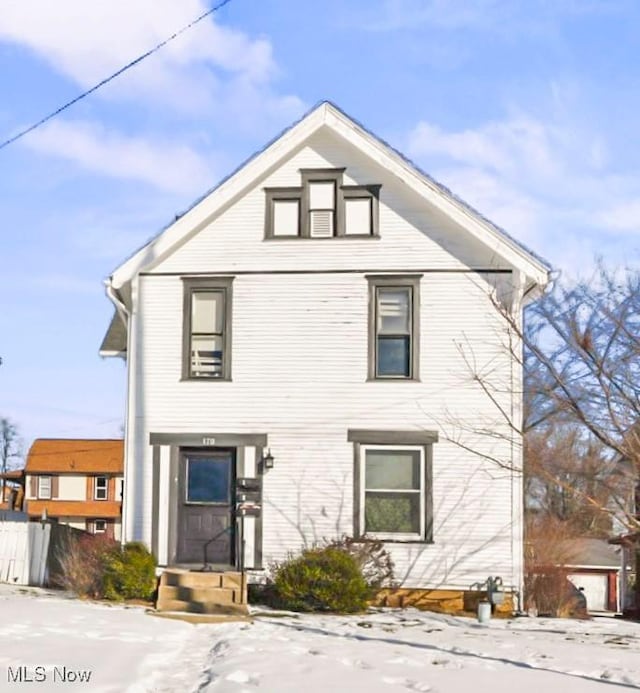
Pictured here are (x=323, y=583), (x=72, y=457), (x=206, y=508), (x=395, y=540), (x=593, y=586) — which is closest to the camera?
(x=323, y=583)

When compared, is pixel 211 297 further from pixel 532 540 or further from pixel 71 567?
pixel 532 540

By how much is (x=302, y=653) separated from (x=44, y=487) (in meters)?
48.3

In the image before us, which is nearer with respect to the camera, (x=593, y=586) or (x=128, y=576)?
(x=128, y=576)

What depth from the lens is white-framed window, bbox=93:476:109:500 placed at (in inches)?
2263

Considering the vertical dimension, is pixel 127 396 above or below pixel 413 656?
above

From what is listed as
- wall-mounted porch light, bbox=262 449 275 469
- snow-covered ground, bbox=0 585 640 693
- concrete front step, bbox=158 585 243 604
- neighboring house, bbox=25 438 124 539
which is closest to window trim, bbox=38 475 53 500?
neighboring house, bbox=25 438 124 539

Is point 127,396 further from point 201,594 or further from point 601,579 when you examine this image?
point 601,579

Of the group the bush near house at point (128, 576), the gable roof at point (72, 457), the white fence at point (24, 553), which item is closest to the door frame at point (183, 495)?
the bush near house at point (128, 576)

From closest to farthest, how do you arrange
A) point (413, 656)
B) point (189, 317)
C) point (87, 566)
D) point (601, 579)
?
1. point (413, 656)
2. point (87, 566)
3. point (189, 317)
4. point (601, 579)

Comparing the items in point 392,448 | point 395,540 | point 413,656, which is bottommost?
point 413,656

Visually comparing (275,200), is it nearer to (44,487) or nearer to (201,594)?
(201,594)

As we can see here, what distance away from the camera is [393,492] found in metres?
17.8

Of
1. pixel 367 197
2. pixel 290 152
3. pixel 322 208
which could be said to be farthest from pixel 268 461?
pixel 290 152

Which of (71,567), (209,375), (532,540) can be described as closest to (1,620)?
(71,567)
